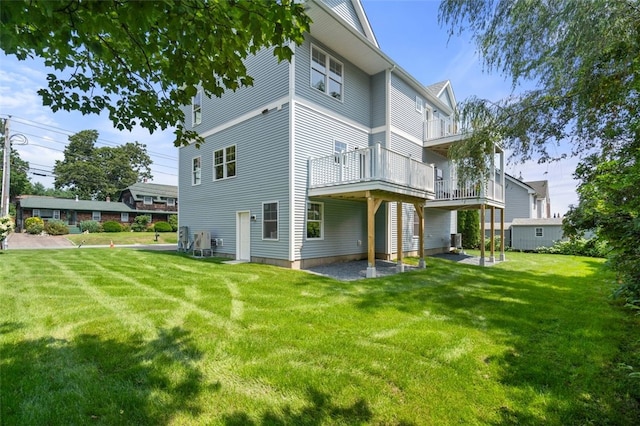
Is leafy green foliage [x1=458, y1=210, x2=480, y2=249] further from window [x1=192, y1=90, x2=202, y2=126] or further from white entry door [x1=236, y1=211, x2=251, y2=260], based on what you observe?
window [x1=192, y1=90, x2=202, y2=126]

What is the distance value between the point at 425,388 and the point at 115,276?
295 inches

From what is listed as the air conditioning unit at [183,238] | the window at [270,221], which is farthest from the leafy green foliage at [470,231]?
the air conditioning unit at [183,238]

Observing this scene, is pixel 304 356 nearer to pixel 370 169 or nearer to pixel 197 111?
pixel 370 169

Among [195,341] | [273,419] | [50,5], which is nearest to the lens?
[50,5]

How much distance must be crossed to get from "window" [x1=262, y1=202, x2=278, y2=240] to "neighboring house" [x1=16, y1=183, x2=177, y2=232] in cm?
2959

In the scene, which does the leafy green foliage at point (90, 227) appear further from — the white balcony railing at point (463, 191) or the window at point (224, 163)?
the white balcony railing at point (463, 191)

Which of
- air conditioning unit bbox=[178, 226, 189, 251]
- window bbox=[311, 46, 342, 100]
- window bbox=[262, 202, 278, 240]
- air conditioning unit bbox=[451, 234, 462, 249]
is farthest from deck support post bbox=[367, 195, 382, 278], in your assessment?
air conditioning unit bbox=[451, 234, 462, 249]

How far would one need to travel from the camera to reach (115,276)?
7.53 metres

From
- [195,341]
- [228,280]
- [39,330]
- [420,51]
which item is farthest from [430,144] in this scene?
[39,330]

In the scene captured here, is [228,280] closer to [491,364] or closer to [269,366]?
[269,366]

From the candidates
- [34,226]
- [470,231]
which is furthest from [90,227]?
[470,231]

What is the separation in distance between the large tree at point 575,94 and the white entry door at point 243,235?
784cm

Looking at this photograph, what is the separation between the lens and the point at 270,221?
10570 millimetres

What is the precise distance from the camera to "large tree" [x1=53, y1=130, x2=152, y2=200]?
45750 millimetres
